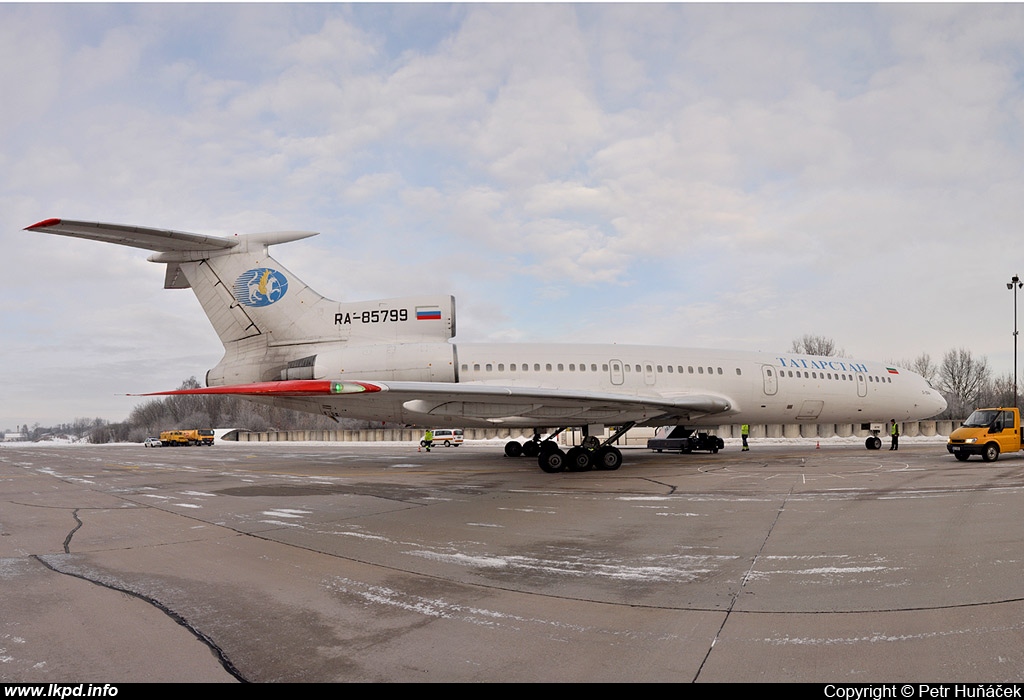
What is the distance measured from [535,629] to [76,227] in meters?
14.2

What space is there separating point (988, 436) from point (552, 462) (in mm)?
12862

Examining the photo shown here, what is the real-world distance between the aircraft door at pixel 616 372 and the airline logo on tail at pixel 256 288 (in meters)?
10.1

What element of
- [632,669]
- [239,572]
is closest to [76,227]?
[239,572]

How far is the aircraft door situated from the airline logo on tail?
10059 mm

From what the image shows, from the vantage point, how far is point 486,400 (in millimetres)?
15711

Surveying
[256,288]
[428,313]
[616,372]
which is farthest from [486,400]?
[256,288]

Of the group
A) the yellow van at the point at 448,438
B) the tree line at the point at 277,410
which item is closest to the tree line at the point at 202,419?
the tree line at the point at 277,410

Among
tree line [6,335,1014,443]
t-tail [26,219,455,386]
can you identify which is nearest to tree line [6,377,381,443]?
tree line [6,335,1014,443]

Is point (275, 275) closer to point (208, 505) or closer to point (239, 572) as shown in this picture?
point (208, 505)

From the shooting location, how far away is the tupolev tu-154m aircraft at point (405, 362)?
53.5 ft

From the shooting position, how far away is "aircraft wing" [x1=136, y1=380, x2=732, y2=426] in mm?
13492

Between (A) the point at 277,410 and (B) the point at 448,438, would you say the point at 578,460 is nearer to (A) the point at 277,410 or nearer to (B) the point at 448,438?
(B) the point at 448,438

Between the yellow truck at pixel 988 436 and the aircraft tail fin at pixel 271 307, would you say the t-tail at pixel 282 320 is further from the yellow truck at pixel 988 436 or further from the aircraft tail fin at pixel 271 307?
the yellow truck at pixel 988 436

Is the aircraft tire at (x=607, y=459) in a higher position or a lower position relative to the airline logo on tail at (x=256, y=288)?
lower
